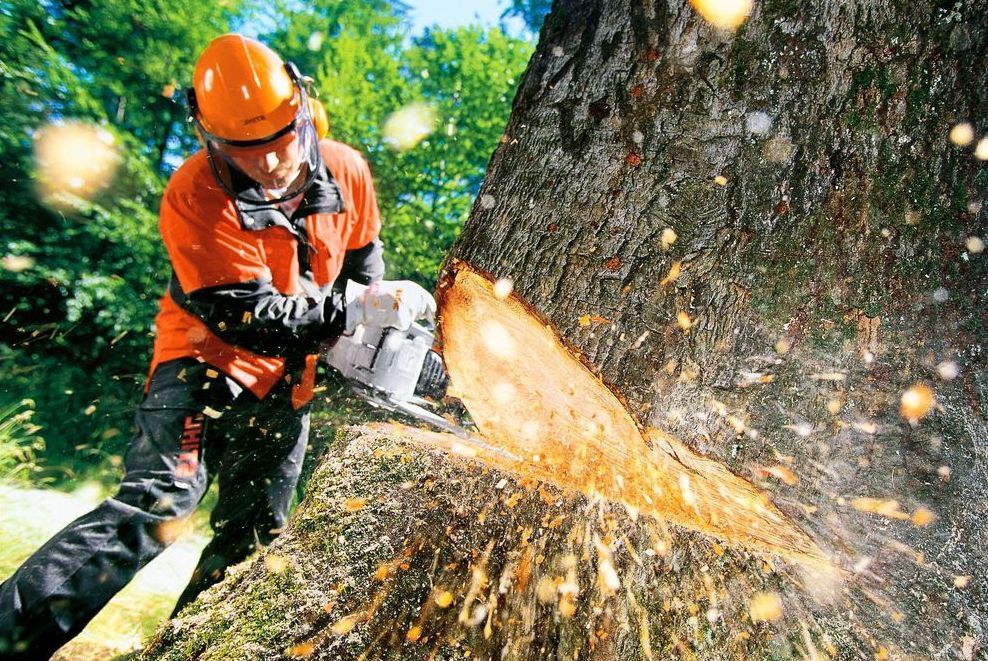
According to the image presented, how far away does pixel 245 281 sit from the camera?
6.37ft

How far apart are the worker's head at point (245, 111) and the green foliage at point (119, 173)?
14.4 feet

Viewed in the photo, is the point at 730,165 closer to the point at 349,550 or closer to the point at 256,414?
the point at 349,550

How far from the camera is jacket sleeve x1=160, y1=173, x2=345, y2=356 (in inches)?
75.0

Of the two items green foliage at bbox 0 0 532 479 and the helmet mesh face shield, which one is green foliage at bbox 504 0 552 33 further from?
the helmet mesh face shield

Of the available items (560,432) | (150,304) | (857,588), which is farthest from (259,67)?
(150,304)

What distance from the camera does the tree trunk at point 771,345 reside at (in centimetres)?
111

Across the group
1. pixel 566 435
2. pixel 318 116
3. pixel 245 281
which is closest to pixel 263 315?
pixel 245 281

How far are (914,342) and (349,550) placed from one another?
4.47 ft

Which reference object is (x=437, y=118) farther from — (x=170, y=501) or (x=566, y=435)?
(x=566, y=435)

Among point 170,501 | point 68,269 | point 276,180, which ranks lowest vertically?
point 68,269

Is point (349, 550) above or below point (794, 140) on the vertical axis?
below

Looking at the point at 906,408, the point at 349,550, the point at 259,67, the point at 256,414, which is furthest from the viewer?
the point at 256,414

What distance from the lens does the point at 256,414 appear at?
2279mm

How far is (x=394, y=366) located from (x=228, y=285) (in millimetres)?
673
